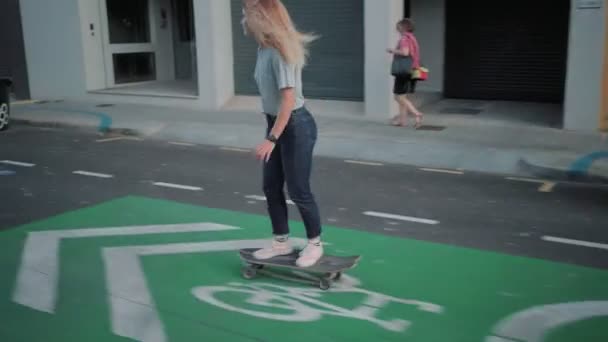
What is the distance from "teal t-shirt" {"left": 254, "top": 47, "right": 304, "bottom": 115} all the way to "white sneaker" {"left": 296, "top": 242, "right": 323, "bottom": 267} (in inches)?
39.3

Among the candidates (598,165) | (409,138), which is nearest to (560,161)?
(598,165)

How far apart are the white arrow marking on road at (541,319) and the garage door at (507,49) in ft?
32.1

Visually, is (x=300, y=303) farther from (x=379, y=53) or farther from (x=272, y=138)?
(x=379, y=53)

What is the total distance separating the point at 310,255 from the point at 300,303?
41 cm

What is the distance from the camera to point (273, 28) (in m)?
4.26

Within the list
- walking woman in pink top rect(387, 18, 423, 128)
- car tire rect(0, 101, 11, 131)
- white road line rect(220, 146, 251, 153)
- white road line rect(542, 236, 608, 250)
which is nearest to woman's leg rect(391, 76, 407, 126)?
walking woman in pink top rect(387, 18, 423, 128)

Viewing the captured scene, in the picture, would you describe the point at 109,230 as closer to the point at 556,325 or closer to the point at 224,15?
the point at 556,325

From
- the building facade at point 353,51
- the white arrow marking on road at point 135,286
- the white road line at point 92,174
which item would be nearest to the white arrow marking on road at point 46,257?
the white arrow marking on road at point 135,286

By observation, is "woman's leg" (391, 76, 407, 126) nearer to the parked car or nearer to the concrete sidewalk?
the concrete sidewalk

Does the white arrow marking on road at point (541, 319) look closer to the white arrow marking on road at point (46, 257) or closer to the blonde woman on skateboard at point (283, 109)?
the blonde woman on skateboard at point (283, 109)

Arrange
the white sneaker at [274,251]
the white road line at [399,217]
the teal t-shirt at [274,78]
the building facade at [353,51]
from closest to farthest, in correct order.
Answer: the teal t-shirt at [274,78], the white sneaker at [274,251], the white road line at [399,217], the building facade at [353,51]

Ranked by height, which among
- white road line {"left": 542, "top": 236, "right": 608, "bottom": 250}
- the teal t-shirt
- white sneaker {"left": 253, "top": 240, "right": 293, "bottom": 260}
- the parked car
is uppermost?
the teal t-shirt

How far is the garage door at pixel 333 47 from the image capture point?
12.5 metres

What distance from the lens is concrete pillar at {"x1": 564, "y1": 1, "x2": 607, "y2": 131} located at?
394 inches
